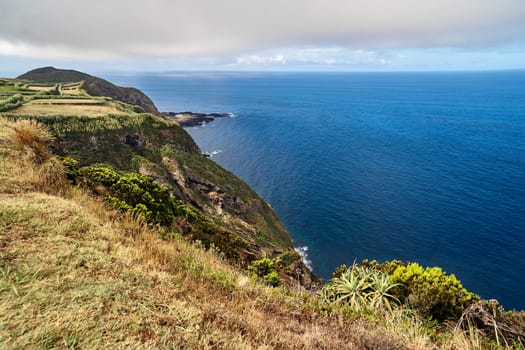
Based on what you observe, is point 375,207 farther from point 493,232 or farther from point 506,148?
point 506,148

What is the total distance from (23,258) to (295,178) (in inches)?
2630

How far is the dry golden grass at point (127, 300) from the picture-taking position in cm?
364

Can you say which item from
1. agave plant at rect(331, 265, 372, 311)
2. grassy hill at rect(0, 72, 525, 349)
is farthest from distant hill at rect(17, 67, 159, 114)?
agave plant at rect(331, 265, 372, 311)

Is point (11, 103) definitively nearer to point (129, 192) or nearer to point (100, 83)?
point (129, 192)

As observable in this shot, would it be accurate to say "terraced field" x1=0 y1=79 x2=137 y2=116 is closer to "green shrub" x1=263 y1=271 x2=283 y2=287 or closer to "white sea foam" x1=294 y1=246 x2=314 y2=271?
"white sea foam" x1=294 y1=246 x2=314 y2=271

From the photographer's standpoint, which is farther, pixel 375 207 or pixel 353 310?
pixel 375 207

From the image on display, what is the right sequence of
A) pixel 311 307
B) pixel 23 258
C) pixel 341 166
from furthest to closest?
pixel 341 166, pixel 311 307, pixel 23 258

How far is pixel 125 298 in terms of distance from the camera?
432 centimetres

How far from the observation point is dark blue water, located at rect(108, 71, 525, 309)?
43781mm

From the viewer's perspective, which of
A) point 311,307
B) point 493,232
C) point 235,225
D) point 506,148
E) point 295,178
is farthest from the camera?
point 506,148

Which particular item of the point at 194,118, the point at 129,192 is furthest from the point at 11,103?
the point at 194,118

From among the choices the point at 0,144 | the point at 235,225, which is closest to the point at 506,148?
the point at 235,225

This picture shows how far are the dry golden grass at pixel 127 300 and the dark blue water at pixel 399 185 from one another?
38309mm

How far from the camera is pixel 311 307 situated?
5.99 meters
